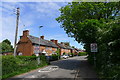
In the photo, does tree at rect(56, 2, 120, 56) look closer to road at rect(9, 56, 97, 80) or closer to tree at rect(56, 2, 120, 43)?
tree at rect(56, 2, 120, 43)

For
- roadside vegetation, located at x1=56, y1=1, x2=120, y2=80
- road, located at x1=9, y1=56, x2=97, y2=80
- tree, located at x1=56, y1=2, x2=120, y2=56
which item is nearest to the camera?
roadside vegetation, located at x1=56, y1=1, x2=120, y2=80

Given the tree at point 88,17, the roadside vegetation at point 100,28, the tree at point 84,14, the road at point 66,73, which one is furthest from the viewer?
the tree at point 84,14

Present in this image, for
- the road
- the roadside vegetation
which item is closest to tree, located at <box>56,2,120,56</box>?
the roadside vegetation

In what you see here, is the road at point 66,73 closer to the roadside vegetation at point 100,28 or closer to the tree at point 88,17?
the roadside vegetation at point 100,28

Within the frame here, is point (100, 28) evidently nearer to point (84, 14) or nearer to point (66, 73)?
point (66, 73)

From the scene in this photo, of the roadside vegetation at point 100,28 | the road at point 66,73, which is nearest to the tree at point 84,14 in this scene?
the roadside vegetation at point 100,28

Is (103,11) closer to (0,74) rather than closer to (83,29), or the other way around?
(83,29)

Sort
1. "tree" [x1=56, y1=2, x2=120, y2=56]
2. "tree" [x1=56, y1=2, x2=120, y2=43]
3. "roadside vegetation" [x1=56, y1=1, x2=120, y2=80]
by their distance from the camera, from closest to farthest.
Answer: "roadside vegetation" [x1=56, y1=1, x2=120, y2=80] < "tree" [x1=56, y1=2, x2=120, y2=56] < "tree" [x1=56, y1=2, x2=120, y2=43]

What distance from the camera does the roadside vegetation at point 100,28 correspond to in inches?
311

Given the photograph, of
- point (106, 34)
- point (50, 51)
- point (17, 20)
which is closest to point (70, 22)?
point (17, 20)

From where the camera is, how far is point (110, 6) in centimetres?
1714

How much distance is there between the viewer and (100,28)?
41.4ft

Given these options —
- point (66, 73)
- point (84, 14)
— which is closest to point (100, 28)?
point (66, 73)

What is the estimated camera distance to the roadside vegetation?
25.9 feet
